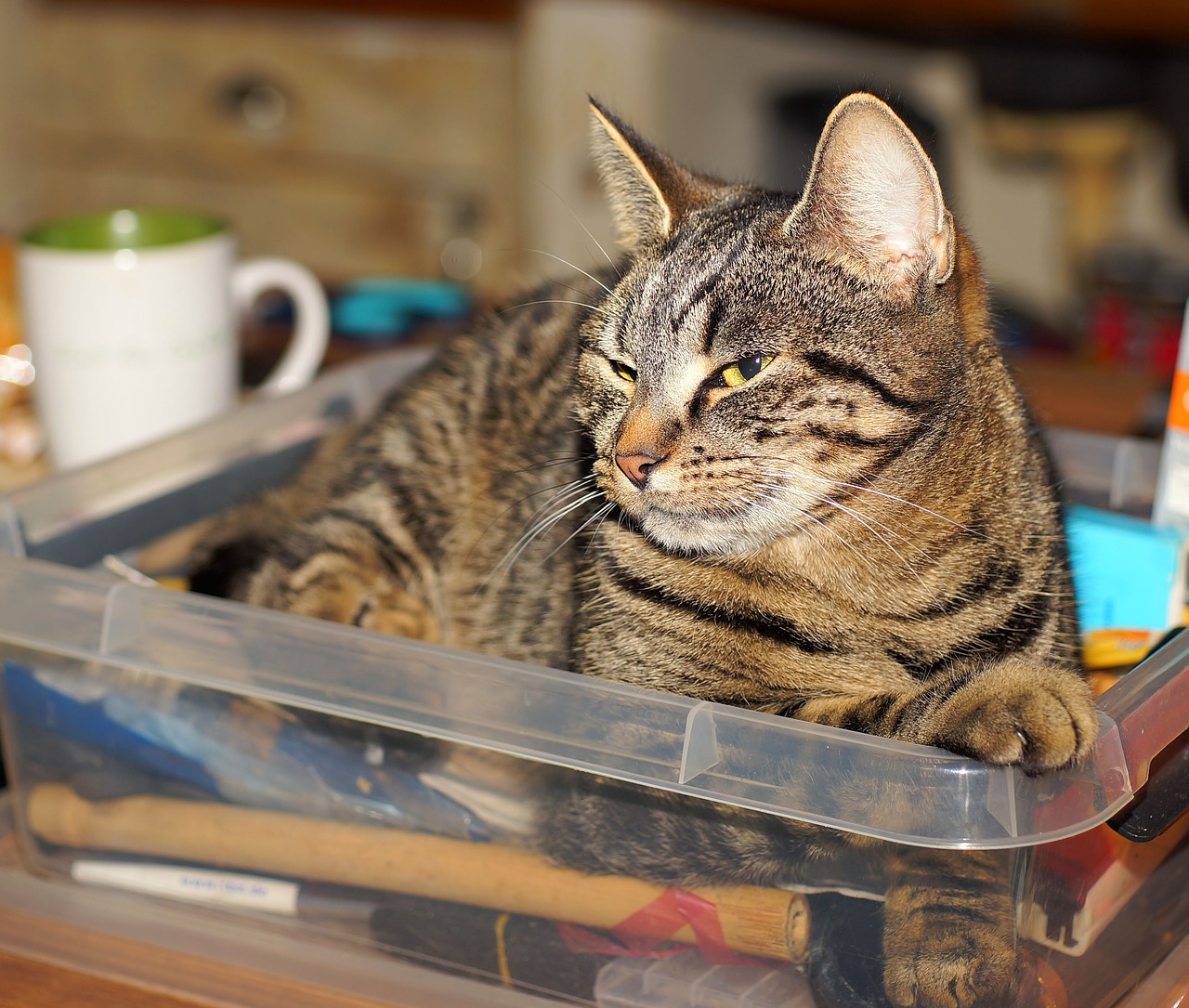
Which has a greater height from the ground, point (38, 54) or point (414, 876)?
point (38, 54)

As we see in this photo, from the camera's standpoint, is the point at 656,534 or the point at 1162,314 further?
the point at 1162,314

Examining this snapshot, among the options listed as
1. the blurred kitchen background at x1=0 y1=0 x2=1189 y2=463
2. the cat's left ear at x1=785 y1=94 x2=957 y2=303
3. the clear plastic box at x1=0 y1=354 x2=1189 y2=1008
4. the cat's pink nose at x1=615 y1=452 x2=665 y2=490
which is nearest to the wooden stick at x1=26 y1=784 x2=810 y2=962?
the clear plastic box at x1=0 y1=354 x2=1189 y2=1008

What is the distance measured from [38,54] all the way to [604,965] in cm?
332

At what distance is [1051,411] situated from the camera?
4.91 ft

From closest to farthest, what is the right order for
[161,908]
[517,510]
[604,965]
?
[604,965], [161,908], [517,510]

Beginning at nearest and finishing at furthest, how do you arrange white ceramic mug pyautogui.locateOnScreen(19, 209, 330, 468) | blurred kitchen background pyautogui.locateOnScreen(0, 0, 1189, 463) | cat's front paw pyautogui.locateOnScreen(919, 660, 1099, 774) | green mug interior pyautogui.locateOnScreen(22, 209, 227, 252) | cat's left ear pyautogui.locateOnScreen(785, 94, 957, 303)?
cat's front paw pyautogui.locateOnScreen(919, 660, 1099, 774), cat's left ear pyautogui.locateOnScreen(785, 94, 957, 303), white ceramic mug pyautogui.locateOnScreen(19, 209, 330, 468), green mug interior pyautogui.locateOnScreen(22, 209, 227, 252), blurred kitchen background pyautogui.locateOnScreen(0, 0, 1189, 463)

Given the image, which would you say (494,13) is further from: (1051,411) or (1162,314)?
(1051,411)

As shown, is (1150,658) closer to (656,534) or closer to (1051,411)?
(656,534)

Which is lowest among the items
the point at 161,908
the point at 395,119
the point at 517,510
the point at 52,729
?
the point at 161,908

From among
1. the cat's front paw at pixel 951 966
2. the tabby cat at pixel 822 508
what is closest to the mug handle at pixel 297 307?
the tabby cat at pixel 822 508

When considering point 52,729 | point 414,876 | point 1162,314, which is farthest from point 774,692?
point 1162,314

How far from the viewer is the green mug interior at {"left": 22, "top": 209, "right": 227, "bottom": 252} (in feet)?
4.30

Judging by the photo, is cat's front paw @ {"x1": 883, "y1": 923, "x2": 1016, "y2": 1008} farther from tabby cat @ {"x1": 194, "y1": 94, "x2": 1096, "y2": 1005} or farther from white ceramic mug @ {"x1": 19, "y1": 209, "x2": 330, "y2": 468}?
white ceramic mug @ {"x1": 19, "y1": 209, "x2": 330, "y2": 468}

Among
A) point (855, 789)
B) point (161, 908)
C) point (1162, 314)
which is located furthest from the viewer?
point (1162, 314)
